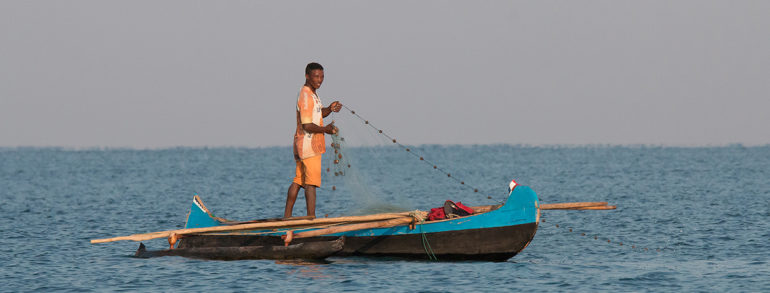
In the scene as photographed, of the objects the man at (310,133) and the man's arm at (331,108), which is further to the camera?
the man's arm at (331,108)

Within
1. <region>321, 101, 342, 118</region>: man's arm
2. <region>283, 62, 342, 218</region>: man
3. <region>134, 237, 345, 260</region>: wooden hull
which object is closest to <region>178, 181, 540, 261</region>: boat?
<region>134, 237, 345, 260</region>: wooden hull

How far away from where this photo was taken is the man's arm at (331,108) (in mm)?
15997

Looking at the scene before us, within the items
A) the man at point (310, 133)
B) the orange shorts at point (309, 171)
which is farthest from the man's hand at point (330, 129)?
the orange shorts at point (309, 171)

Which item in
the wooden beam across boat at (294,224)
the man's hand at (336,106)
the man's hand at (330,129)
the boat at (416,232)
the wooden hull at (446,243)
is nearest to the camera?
the boat at (416,232)

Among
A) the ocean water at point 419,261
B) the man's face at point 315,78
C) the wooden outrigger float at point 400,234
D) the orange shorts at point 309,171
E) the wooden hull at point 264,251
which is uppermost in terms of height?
the man's face at point 315,78

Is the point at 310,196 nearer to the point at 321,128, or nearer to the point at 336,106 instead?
the point at 321,128

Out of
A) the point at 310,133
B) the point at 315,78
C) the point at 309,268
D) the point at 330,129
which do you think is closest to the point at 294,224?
the point at 309,268

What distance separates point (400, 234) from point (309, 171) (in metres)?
1.85

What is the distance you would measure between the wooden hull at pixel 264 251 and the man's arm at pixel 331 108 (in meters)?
2.15

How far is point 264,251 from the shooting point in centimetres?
1563

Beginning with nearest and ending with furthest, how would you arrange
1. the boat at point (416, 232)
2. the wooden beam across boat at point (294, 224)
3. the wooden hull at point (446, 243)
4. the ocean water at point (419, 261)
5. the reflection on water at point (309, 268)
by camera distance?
the ocean water at point (419, 261) < the reflection on water at point (309, 268) < the boat at point (416, 232) < the wooden hull at point (446, 243) < the wooden beam across boat at point (294, 224)

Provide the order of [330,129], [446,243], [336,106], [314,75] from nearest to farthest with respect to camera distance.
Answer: [446,243], [330,129], [314,75], [336,106]

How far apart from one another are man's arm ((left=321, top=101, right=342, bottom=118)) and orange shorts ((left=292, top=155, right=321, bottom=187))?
29.4 inches

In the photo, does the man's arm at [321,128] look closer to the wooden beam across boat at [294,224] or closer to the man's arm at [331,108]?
the man's arm at [331,108]
